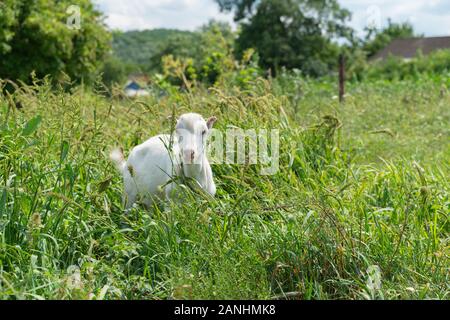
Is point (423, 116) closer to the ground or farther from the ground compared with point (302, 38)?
closer to the ground

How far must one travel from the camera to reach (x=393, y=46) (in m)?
64.1

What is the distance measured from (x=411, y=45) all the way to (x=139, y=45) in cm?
2608

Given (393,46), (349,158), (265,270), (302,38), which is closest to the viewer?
(265,270)

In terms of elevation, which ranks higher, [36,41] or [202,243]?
[36,41]

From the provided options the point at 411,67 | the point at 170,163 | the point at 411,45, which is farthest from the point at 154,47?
the point at 170,163

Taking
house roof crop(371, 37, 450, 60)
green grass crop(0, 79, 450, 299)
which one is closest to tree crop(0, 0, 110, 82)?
green grass crop(0, 79, 450, 299)

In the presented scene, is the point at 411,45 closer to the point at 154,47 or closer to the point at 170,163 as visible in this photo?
the point at 154,47

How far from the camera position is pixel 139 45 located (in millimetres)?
65250

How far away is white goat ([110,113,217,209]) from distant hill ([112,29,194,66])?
45264mm

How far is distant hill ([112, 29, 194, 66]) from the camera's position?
194 feet
